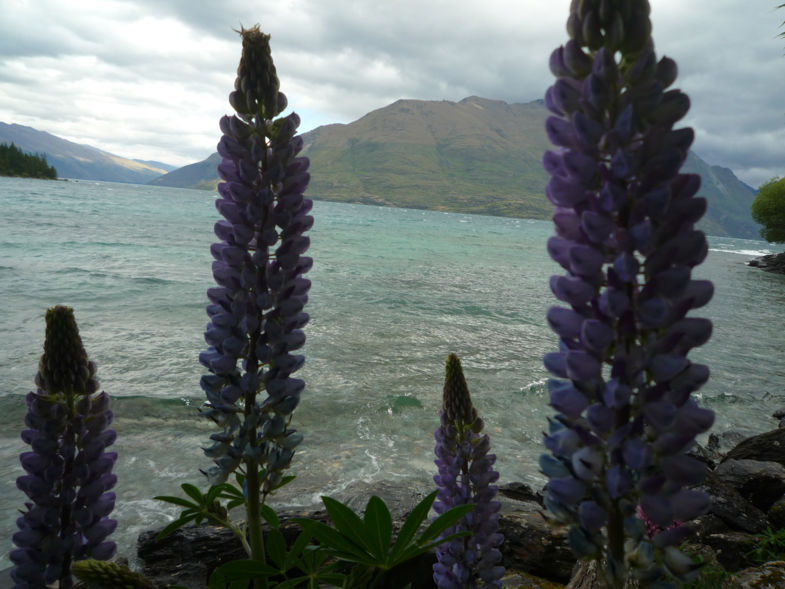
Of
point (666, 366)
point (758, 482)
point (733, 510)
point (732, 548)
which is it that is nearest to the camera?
point (666, 366)

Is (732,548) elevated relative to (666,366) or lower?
lower

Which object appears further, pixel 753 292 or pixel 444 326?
pixel 753 292

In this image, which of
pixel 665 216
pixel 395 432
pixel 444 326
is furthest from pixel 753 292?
pixel 665 216

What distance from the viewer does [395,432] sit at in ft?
28.8

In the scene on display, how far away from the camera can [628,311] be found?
3.97 feet

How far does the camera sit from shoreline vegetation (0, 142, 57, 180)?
122125 millimetres

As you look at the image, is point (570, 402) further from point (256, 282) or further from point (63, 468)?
point (63, 468)

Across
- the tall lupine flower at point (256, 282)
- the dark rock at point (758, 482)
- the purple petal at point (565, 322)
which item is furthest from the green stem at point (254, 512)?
the dark rock at point (758, 482)

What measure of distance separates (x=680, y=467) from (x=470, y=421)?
140 cm

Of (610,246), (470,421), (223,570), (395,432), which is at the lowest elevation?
(395,432)

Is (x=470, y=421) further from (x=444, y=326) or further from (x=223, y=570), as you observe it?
(x=444, y=326)

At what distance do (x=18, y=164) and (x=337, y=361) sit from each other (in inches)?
5776

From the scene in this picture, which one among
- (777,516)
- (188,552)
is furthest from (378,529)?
(777,516)

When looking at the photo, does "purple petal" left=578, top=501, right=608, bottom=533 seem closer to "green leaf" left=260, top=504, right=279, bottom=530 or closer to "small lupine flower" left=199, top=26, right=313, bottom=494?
"small lupine flower" left=199, top=26, right=313, bottom=494
